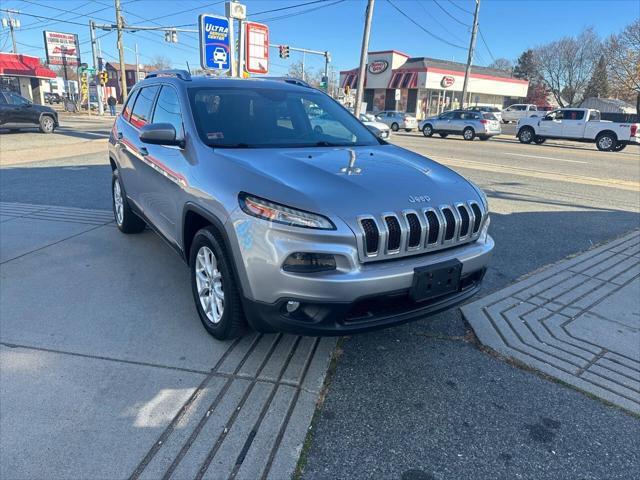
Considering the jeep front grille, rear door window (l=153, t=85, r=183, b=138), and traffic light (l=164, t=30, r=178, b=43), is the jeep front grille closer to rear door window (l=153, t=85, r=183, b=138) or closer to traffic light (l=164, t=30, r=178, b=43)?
rear door window (l=153, t=85, r=183, b=138)

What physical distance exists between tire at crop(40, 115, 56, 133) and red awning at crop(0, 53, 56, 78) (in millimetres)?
28202

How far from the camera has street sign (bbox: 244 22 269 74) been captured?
52.3 ft

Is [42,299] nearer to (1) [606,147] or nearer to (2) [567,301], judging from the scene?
(2) [567,301]

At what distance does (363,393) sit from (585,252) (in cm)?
422

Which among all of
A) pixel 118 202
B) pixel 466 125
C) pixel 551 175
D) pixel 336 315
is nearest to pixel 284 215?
pixel 336 315

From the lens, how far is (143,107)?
4820 millimetres

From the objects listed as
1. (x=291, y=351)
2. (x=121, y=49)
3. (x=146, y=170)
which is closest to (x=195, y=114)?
(x=146, y=170)

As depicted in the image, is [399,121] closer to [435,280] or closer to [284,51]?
[284,51]

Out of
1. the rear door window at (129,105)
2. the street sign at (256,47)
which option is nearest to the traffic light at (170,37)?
the street sign at (256,47)

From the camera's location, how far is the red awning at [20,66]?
41697 millimetres

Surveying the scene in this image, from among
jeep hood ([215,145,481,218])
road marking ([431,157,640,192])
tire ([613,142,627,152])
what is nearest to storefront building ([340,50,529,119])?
tire ([613,142,627,152])

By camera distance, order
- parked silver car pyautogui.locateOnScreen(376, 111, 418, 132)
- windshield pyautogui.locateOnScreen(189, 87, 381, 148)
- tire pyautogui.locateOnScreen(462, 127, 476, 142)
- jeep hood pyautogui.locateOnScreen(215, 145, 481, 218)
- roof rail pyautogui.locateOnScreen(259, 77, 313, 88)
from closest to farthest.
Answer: jeep hood pyautogui.locateOnScreen(215, 145, 481, 218), windshield pyautogui.locateOnScreen(189, 87, 381, 148), roof rail pyautogui.locateOnScreen(259, 77, 313, 88), tire pyautogui.locateOnScreen(462, 127, 476, 142), parked silver car pyautogui.locateOnScreen(376, 111, 418, 132)

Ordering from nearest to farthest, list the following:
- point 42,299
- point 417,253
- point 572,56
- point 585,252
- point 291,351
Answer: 1. point 417,253
2. point 291,351
3. point 42,299
4. point 585,252
5. point 572,56

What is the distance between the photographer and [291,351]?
10.8 ft
